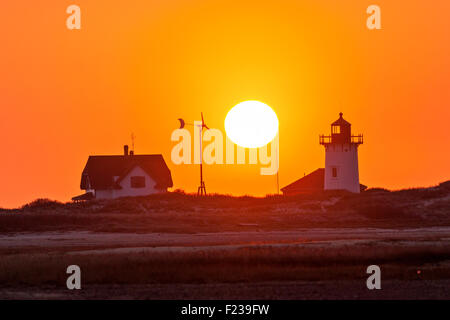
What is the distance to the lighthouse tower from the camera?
10800cm

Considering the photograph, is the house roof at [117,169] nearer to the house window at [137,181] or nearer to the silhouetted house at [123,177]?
the silhouetted house at [123,177]

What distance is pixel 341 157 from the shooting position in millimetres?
108000

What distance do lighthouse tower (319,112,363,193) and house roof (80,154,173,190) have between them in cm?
2010

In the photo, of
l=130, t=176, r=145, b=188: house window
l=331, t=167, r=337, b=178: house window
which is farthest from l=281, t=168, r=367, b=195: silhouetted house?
l=130, t=176, r=145, b=188: house window

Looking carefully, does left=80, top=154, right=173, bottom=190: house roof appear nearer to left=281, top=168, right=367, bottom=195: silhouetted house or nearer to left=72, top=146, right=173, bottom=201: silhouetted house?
left=72, top=146, right=173, bottom=201: silhouetted house

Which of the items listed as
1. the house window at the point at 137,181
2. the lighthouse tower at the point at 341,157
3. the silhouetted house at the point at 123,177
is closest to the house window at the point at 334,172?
the lighthouse tower at the point at 341,157

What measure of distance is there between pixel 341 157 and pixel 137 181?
23.4m

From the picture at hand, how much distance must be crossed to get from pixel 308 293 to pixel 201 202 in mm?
60126

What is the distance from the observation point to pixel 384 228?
260ft

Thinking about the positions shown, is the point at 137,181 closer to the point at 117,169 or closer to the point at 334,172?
the point at 117,169
